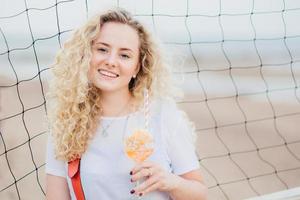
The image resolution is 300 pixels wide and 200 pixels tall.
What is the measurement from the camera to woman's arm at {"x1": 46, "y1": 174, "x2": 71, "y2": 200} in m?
1.41

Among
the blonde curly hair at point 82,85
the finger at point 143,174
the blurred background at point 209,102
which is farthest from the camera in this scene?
the blurred background at point 209,102

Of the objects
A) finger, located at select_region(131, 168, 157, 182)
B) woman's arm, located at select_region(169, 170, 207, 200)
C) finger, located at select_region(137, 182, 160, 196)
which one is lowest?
woman's arm, located at select_region(169, 170, 207, 200)

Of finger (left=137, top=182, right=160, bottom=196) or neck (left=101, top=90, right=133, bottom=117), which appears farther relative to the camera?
neck (left=101, top=90, right=133, bottom=117)

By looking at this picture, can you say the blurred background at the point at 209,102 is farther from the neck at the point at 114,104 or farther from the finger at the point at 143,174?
the finger at the point at 143,174

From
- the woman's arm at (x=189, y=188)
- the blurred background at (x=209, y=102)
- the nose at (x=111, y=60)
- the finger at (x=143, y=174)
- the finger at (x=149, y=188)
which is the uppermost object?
the nose at (x=111, y=60)

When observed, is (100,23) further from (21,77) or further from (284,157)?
(21,77)

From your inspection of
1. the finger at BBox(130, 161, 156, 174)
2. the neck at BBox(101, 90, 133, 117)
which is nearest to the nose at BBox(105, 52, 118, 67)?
the neck at BBox(101, 90, 133, 117)

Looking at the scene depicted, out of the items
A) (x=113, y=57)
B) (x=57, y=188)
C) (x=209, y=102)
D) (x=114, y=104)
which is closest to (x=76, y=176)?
(x=57, y=188)

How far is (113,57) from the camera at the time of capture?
1.31 m

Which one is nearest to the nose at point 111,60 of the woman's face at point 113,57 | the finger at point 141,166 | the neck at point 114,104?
the woman's face at point 113,57

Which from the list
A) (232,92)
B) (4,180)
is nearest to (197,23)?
(232,92)

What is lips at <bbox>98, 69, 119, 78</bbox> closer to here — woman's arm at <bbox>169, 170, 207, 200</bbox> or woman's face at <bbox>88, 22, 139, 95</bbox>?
woman's face at <bbox>88, 22, 139, 95</bbox>

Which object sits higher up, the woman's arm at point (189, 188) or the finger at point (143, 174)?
the finger at point (143, 174)

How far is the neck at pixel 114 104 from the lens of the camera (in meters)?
1.39
